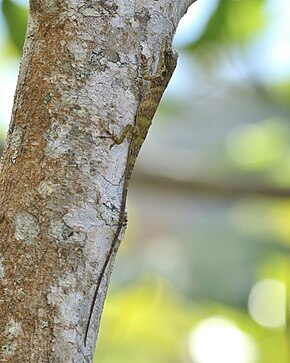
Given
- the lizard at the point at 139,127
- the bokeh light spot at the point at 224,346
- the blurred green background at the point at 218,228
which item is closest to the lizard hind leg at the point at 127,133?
the lizard at the point at 139,127

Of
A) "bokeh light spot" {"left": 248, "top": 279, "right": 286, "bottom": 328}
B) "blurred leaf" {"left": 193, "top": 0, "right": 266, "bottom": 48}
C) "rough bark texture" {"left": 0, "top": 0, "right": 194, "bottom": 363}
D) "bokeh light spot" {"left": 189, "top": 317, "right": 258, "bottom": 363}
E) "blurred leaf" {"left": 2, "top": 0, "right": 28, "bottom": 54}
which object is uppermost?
"blurred leaf" {"left": 193, "top": 0, "right": 266, "bottom": 48}

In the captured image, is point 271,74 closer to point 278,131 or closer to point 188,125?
point 278,131

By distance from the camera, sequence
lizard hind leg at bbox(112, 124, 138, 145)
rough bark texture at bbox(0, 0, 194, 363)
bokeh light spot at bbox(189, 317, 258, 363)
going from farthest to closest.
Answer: bokeh light spot at bbox(189, 317, 258, 363) → lizard hind leg at bbox(112, 124, 138, 145) → rough bark texture at bbox(0, 0, 194, 363)

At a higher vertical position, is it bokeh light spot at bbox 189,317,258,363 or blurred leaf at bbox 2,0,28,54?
blurred leaf at bbox 2,0,28,54

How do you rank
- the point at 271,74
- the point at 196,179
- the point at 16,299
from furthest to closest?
the point at 271,74
the point at 196,179
the point at 16,299

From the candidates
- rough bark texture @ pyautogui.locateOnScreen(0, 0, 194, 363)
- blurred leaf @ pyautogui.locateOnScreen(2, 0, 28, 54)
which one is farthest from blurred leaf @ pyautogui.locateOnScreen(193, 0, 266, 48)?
rough bark texture @ pyautogui.locateOnScreen(0, 0, 194, 363)

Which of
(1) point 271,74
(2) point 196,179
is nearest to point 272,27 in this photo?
(1) point 271,74

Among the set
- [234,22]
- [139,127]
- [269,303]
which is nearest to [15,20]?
[234,22]

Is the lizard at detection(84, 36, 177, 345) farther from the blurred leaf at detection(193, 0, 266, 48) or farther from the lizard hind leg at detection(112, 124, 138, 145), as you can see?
the blurred leaf at detection(193, 0, 266, 48)

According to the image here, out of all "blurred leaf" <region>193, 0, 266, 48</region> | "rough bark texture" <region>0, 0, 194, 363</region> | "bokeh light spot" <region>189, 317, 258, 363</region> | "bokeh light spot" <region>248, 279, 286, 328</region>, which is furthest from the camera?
"bokeh light spot" <region>189, 317, 258, 363</region>
